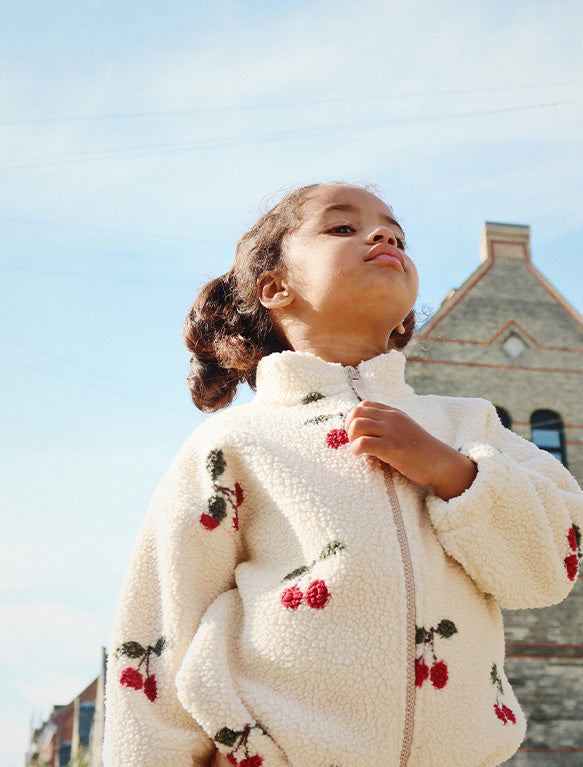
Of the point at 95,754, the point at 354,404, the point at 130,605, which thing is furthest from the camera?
the point at 95,754

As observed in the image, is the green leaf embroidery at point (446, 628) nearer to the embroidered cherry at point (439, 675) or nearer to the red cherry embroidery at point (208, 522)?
the embroidered cherry at point (439, 675)

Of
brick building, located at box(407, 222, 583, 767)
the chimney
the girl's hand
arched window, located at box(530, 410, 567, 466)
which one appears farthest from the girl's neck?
the chimney

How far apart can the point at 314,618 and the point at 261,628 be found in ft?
0.43

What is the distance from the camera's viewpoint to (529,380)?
48.0 feet

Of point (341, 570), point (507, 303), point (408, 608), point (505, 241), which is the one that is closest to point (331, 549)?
point (341, 570)

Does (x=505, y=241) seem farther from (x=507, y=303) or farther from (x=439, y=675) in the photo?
(x=439, y=675)

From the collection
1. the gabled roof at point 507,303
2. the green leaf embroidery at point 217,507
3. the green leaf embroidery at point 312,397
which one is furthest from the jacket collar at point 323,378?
the gabled roof at point 507,303

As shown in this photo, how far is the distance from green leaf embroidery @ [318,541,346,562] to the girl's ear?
2.74 ft

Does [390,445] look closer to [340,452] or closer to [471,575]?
[340,452]

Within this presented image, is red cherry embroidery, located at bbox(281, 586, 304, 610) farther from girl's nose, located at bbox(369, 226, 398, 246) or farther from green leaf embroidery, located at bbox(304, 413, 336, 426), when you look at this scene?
girl's nose, located at bbox(369, 226, 398, 246)

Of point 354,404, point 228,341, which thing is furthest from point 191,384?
point 354,404

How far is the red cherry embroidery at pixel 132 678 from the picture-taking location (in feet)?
6.62

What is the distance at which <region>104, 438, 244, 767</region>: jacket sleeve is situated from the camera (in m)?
1.95

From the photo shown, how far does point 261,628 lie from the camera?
6.41 feet
